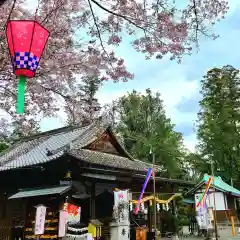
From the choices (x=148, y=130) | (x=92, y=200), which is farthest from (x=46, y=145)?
(x=148, y=130)

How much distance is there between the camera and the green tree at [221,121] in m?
34.2

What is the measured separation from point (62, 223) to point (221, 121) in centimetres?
2699

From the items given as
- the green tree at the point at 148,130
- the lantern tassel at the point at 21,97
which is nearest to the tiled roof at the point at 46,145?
the lantern tassel at the point at 21,97

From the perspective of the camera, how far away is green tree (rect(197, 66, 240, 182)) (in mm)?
34219

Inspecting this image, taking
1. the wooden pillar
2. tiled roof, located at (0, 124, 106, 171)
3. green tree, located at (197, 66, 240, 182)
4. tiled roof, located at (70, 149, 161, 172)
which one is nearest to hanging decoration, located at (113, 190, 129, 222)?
the wooden pillar

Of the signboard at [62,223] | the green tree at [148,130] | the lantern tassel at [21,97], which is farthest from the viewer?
the green tree at [148,130]

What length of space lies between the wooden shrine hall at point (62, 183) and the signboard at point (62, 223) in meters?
0.65

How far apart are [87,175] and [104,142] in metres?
4.75

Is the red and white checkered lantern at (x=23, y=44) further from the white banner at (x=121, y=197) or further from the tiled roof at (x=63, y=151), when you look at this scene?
the white banner at (x=121, y=197)

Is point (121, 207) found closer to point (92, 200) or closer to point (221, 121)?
point (92, 200)

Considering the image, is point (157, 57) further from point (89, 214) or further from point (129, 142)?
point (129, 142)

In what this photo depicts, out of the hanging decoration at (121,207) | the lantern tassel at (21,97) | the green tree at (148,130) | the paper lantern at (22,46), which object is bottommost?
the hanging decoration at (121,207)

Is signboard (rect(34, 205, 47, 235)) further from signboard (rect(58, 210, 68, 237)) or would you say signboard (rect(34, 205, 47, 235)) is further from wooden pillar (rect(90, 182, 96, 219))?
wooden pillar (rect(90, 182, 96, 219))

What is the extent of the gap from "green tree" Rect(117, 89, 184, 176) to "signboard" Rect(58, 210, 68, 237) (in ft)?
56.4
